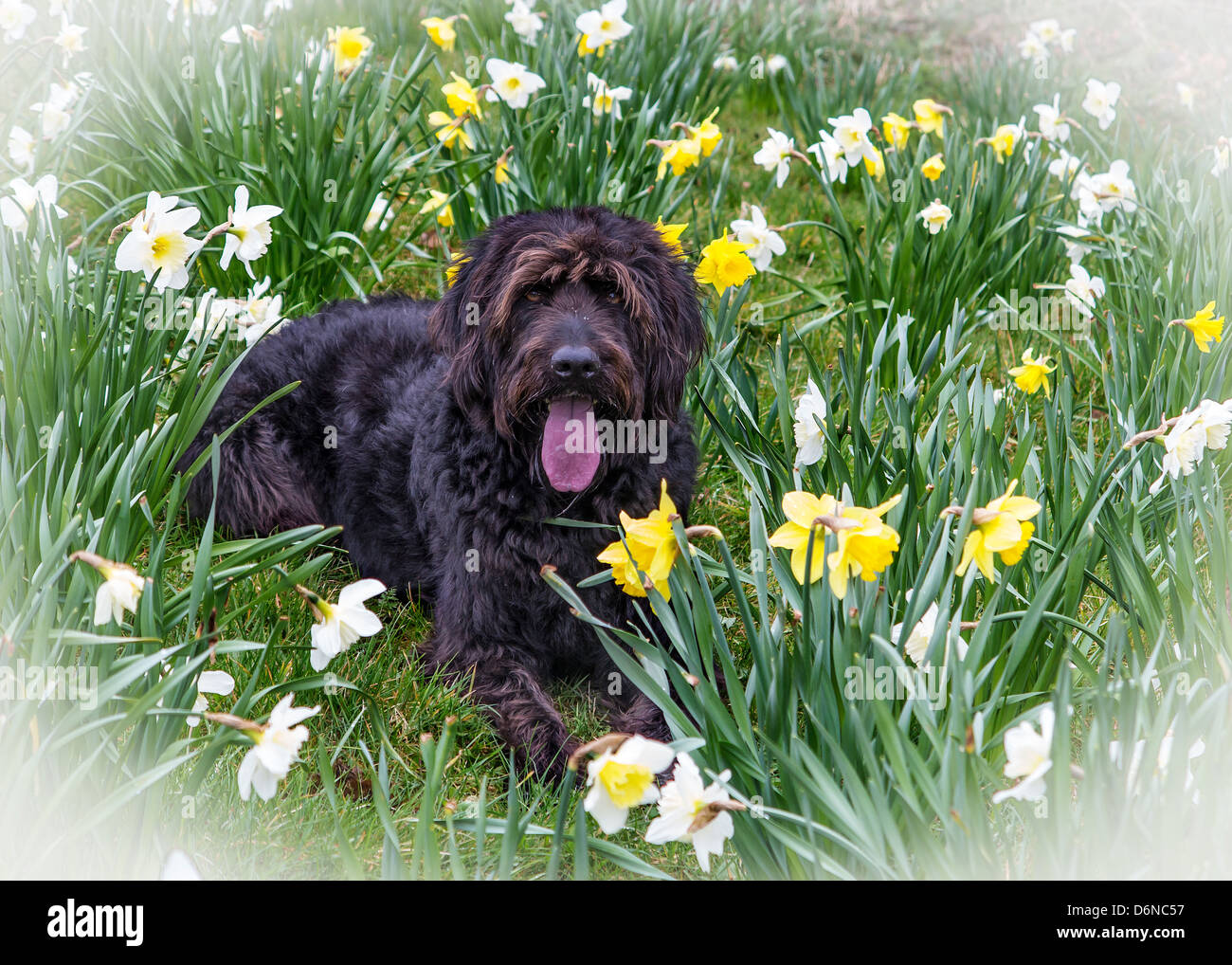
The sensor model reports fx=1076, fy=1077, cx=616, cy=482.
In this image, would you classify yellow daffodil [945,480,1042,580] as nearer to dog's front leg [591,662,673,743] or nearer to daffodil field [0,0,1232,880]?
daffodil field [0,0,1232,880]

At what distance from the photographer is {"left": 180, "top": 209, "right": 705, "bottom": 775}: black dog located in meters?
2.74

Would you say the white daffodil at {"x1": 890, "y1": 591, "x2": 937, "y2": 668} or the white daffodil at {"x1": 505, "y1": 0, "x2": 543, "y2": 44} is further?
the white daffodil at {"x1": 505, "y1": 0, "x2": 543, "y2": 44}

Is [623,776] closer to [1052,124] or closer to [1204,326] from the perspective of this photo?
[1204,326]

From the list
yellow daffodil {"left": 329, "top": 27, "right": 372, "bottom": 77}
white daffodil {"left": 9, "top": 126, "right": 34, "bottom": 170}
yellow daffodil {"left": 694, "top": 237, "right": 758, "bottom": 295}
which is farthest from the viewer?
yellow daffodil {"left": 329, "top": 27, "right": 372, "bottom": 77}

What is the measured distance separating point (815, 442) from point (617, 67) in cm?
310

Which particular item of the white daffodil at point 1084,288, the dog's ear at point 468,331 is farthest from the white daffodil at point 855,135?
the dog's ear at point 468,331

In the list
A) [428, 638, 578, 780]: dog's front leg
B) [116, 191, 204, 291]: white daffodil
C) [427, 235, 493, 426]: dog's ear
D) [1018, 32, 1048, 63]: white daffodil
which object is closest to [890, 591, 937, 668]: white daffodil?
[428, 638, 578, 780]: dog's front leg

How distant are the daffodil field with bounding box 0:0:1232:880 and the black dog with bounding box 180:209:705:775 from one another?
0.42ft

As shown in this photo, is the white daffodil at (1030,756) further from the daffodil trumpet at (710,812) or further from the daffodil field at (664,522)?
the daffodil trumpet at (710,812)

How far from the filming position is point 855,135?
3.96 m

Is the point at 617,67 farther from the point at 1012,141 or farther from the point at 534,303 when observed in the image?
the point at 534,303

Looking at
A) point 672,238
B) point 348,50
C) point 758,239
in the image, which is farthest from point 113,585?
point 348,50

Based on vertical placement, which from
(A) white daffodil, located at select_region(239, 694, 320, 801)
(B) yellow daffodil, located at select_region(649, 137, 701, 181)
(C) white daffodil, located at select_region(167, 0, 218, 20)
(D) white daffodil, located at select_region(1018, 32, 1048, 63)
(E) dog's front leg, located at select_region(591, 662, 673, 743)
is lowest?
(E) dog's front leg, located at select_region(591, 662, 673, 743)

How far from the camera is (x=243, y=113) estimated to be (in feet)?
14.3
